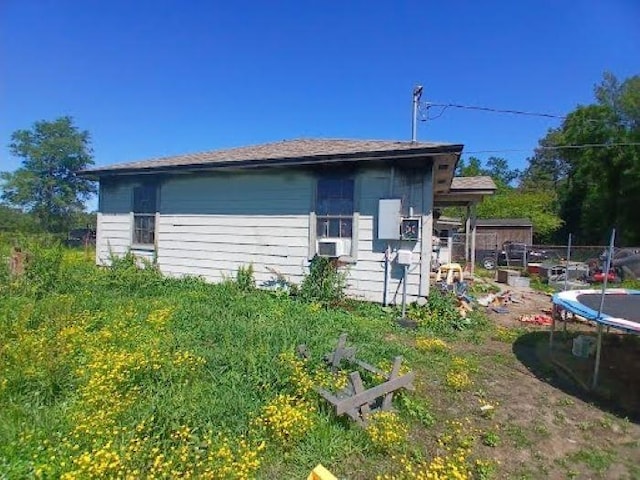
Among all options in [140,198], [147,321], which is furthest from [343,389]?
[140,198]

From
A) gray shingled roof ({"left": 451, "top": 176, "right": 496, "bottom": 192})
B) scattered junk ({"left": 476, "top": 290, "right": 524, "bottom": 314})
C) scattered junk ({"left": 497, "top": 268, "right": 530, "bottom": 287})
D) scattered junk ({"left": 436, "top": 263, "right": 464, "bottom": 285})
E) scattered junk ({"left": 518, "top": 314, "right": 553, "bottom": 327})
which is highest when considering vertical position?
gray shingled roof ({"left": 451, "top": 176, "right": 496, "bottom": 192})

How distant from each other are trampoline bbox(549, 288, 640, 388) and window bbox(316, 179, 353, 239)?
3711 millimetres

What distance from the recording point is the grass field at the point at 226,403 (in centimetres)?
252

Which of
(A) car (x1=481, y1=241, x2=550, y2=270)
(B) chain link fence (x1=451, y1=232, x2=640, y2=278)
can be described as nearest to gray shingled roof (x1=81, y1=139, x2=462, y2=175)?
(B) chain link fence (x1=451, y1=232, x2=640, y2=278)

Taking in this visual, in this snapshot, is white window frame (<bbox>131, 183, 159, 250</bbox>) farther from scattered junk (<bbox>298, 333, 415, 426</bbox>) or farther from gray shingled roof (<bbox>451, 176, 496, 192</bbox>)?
gray shingled roof (<bbox>451, 176, 496, 192</bbox>)

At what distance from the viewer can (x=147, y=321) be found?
16.6ft

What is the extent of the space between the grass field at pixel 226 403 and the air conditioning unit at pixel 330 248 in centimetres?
153

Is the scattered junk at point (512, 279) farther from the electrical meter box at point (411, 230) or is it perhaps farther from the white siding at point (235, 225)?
the white siding at point (235, 225)

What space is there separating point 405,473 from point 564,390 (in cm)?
273

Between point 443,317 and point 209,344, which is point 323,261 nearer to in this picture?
point 443,317

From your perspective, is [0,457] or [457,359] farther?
[457,359]

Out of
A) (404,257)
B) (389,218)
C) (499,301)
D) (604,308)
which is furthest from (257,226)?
(499,301)

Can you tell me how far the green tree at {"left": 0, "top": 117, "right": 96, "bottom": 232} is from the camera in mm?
36875

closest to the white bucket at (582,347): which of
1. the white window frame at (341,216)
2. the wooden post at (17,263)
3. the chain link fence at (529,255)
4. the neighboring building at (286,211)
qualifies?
the neighboring building at (286,211)
